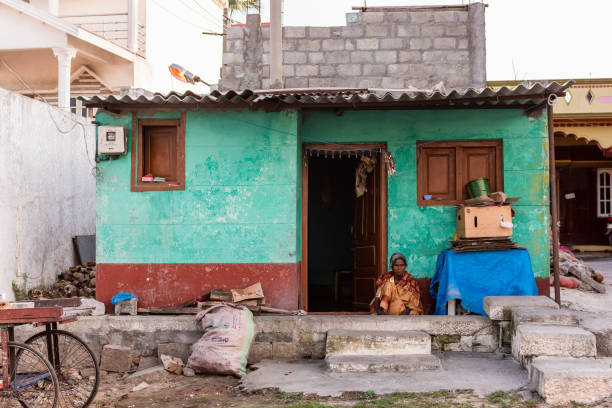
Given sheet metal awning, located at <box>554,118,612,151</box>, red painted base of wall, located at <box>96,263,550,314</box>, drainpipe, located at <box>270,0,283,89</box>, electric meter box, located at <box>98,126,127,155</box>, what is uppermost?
drainpipe, located at <box>270,0,283,89</box>

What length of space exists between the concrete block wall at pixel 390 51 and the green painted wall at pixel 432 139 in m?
2.75

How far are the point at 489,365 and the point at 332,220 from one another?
650cm

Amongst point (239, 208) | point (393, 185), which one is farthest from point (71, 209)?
point (393, 185)

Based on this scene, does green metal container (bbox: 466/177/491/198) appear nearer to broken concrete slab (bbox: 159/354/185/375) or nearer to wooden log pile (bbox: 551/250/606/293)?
wooden log pile (bbox: 551/250/606/293)

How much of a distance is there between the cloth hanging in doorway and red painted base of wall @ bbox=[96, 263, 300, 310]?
76.5 inches

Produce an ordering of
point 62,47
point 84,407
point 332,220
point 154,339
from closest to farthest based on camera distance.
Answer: point 84,407 < point 154,339 < point 332,220 < point 62,47

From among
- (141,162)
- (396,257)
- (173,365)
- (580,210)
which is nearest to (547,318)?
(396,257)

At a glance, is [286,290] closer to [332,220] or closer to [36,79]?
[332,220]

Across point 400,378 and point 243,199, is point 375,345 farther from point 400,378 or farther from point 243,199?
point 243,199

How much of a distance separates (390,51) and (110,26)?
945 centimetres

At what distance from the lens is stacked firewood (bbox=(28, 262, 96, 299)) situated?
32.1 ft

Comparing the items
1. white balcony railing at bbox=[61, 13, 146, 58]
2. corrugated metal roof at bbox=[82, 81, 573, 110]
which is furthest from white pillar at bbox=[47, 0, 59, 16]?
corrugated metal roof at bbox=[82, 81, 573, 110]

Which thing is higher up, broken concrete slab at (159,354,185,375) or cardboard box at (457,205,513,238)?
cardboard box at (457,205,513,238)

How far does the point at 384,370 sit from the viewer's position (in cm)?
643
